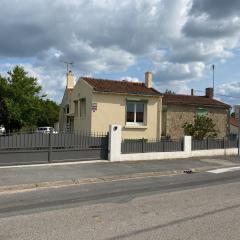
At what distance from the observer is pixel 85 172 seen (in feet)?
56.3

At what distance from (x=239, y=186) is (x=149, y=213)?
582 centimetres

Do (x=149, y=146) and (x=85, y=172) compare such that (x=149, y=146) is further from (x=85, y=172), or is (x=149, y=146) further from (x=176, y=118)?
(x=176, y=118)

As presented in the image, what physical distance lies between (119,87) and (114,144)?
12.0 meters

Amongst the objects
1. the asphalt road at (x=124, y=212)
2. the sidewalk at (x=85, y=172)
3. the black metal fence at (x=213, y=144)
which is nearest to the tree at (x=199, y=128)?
the black metal fence at (x=213, y=144)

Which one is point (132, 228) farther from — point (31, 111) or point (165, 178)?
point (31, 111)

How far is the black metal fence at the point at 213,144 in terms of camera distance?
26.3 metres

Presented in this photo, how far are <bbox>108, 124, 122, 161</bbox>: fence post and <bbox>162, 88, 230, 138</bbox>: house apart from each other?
15044 millimetres

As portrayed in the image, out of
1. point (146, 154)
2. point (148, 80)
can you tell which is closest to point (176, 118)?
point (148, 80)

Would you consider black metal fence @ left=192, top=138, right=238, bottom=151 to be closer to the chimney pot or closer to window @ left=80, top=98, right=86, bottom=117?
the chimney pot

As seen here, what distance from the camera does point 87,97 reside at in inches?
1267

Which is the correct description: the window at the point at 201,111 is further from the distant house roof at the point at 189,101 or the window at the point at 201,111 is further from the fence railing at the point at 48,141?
the fence railing at the point at 48,141

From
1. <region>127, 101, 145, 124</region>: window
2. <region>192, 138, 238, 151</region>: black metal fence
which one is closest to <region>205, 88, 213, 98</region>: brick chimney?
<region>127, 101, 145, 124</region>: window

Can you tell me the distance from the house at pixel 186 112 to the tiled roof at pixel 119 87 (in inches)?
103

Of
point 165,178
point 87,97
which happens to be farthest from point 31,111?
point 165,178
